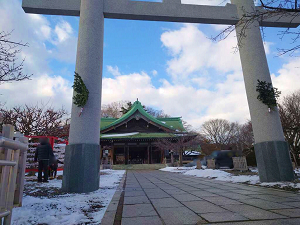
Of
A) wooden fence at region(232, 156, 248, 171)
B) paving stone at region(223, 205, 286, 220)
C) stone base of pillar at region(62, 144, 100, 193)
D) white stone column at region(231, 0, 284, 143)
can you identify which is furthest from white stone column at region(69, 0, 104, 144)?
wooden fence at region(232, 156, 248, 171)

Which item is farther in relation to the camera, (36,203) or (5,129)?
(36,203)

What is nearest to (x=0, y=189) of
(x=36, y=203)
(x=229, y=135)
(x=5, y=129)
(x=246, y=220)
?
(x=5, y=129)

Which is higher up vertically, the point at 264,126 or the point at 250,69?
the point at 250,69

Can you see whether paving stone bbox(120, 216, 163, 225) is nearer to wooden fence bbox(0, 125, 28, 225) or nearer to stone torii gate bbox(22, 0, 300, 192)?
wooden fence bbox(0, 125, 28, 225)

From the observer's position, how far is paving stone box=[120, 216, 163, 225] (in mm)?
2328

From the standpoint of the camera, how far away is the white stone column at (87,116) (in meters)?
4.69

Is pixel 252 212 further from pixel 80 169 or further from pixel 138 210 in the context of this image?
pixel 80 169

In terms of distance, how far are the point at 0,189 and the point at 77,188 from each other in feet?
10.1

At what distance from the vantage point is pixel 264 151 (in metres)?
5.77

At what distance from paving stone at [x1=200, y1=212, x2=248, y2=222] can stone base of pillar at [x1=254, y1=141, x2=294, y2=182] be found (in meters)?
3.84

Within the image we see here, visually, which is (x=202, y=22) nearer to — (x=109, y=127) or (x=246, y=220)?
(x=246, y=220)

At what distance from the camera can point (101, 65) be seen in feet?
19.0

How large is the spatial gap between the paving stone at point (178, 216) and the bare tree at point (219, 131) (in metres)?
36.1

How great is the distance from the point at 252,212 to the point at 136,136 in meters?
18.6
